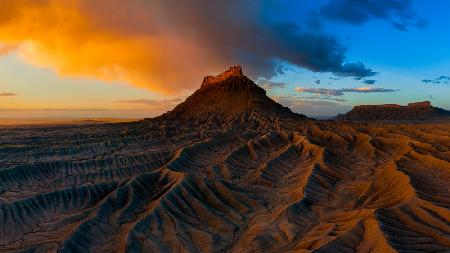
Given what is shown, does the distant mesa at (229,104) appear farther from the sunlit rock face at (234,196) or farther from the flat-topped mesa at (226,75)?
the sunlit rock face at (234,196)

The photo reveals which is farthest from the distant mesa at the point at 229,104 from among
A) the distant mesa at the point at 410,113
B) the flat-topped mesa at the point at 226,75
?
the distant mesa at the point at 410,113

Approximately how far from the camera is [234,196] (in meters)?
39.4

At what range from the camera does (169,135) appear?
82438 millimetres

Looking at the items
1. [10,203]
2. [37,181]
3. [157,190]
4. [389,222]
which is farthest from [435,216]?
[37,181]

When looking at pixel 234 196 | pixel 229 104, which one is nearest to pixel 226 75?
pixel 229 104

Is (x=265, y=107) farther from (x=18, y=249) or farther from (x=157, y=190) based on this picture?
(x=18, y=249)

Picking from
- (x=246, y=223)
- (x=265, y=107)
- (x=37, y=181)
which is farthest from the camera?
(x=265, y=107)

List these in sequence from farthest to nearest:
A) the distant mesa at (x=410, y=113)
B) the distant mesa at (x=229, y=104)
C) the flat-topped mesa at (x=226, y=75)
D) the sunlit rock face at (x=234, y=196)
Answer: the distant mesa at (x=410, y=113) < the flat-topped mesa at (x=226, y=75) < the distant mesa at (x=229, y=104) < the sunlit rock face at (x=234, y=196)

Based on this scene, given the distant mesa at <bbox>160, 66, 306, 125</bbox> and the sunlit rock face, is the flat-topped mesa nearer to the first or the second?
the distant mesa at <bbox>160, 66, 306, 125</bbox>

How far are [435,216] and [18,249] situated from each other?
2755 centimetres

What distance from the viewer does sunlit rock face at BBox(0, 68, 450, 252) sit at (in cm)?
2912

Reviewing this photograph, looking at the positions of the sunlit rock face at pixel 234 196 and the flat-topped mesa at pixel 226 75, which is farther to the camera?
the flat-topped mesa at pixel 226 75

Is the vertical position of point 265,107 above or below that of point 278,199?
above

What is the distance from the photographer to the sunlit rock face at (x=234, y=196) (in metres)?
29.1
